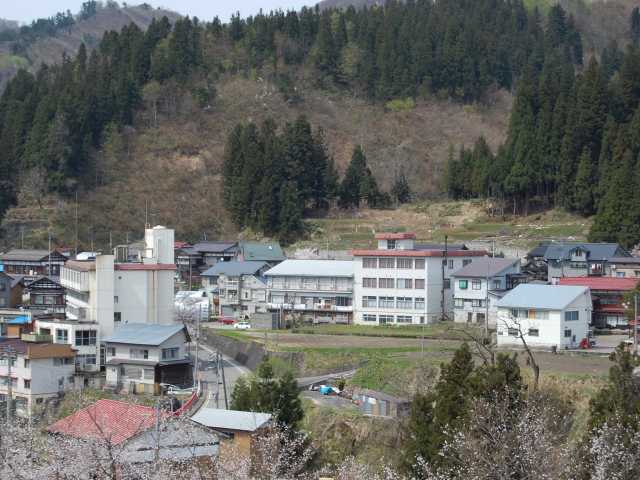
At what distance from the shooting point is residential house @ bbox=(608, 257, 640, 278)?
1538 inches

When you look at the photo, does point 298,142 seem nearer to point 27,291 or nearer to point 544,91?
point 544,91

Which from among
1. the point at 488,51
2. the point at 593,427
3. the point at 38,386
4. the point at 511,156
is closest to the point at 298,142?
the point at 511,156

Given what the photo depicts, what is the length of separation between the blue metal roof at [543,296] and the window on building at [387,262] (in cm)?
697

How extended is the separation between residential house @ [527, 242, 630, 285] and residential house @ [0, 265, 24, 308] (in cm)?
2016

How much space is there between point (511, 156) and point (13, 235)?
2327cm

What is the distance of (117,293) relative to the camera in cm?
3447

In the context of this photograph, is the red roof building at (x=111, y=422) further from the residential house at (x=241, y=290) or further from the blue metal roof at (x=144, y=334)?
the residential house at (x=241, y=290)

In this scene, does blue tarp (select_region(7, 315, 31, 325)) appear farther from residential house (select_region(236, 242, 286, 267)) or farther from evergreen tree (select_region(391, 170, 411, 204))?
evergreen tree (select_region(391, 170, 411, 204))

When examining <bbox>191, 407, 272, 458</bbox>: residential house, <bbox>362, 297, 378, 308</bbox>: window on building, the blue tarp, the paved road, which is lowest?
the paved road

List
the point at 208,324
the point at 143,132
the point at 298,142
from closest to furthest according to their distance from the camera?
1. the point at 208,324
2. the point at 298,142
3. the point at 143,132

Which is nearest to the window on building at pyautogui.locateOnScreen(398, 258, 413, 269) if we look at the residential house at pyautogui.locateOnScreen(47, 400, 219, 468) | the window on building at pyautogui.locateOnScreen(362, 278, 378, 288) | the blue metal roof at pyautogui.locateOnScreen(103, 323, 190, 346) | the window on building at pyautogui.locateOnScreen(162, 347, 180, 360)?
the window on building at pyautogui.locateOnScreen(362, 278, 378, 288)

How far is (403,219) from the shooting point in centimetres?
5306

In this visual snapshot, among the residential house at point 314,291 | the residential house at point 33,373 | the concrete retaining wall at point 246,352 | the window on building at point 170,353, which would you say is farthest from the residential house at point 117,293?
the residential house at point 314,291

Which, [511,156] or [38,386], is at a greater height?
[511,156]
